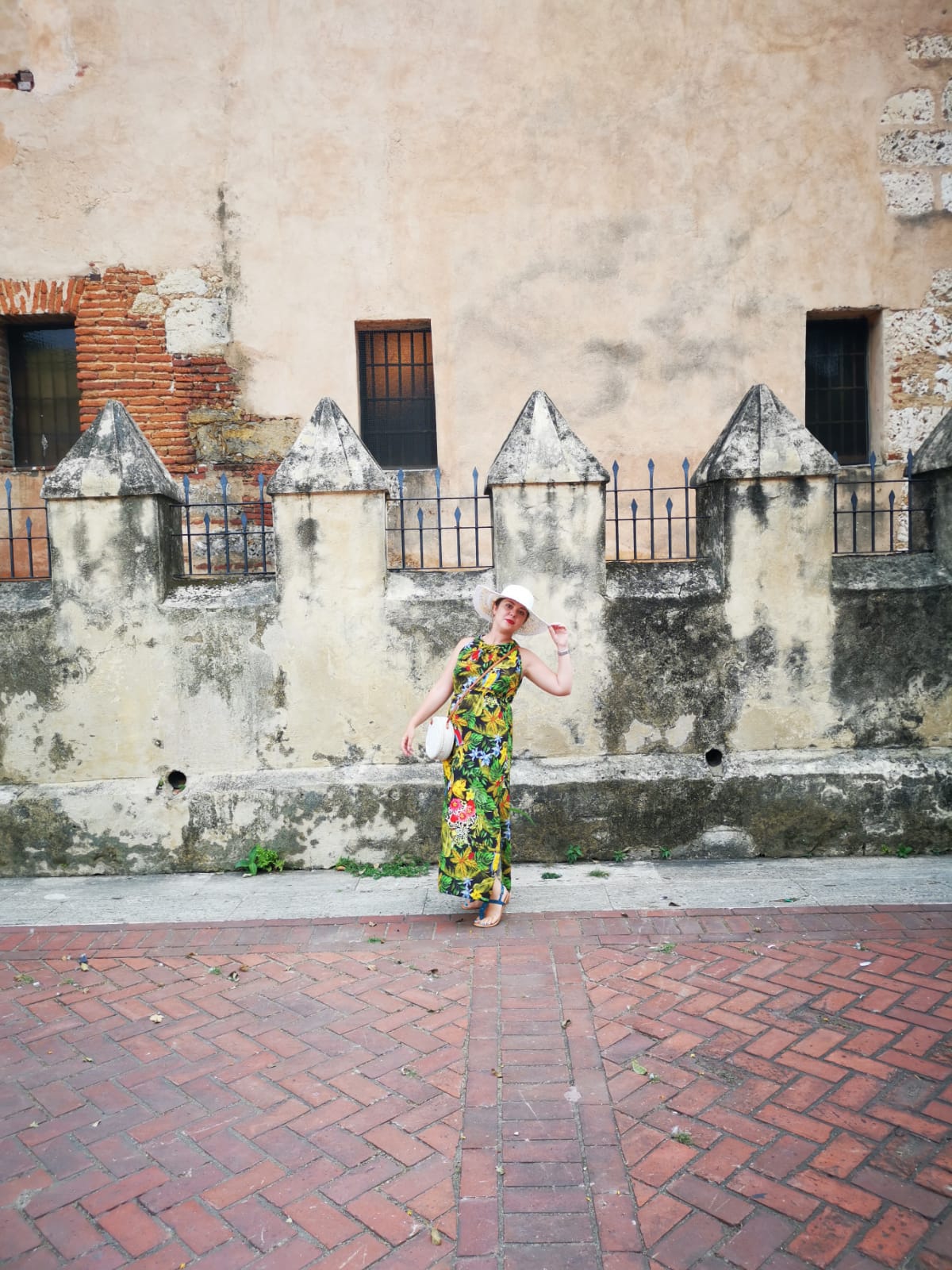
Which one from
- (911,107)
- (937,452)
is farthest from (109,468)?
(911,107)

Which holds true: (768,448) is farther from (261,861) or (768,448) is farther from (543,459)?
(261,861)

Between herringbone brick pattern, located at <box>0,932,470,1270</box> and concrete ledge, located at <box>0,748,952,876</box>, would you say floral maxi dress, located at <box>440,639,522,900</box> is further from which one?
concrete ledge, located at <box>0,748,952,876</box>

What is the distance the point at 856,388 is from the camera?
9.88 meters

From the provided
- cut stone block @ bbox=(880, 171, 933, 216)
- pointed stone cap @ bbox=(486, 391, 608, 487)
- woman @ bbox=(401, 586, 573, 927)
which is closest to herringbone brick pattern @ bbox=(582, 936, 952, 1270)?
woman @ bbox=(401, 586, 573, 927)

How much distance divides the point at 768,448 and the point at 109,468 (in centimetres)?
436

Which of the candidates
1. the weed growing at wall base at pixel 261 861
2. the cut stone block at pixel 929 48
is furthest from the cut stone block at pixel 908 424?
the weed growing at wall base at pixel 261 861

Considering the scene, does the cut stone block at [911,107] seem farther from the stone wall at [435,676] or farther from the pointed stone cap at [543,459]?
the pointed stone cap at [543,459]

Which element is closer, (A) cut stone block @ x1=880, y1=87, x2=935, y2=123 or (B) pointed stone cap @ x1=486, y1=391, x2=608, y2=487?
(B) pointed stone cap @ x1=486, y1=391, x2=608, y2=487

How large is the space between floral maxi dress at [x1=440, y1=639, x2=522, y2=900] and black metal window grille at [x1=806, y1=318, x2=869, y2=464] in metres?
6.70

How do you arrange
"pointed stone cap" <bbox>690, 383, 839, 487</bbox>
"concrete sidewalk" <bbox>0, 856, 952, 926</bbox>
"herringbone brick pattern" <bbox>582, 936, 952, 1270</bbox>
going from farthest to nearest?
"pointed stone cap" <bbox>690, 383, 839, 487</bbox>, "concrete sidewalk" <bbox>0, 856, 952, 926</bbox>, "herringbone brick pattern" <bbox>582, 936, 952, 1270</bbox>

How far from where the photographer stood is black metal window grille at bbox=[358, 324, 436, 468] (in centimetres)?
977

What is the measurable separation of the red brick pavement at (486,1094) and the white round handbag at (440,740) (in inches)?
36.9

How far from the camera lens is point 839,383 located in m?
9.87

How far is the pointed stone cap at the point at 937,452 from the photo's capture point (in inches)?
232
